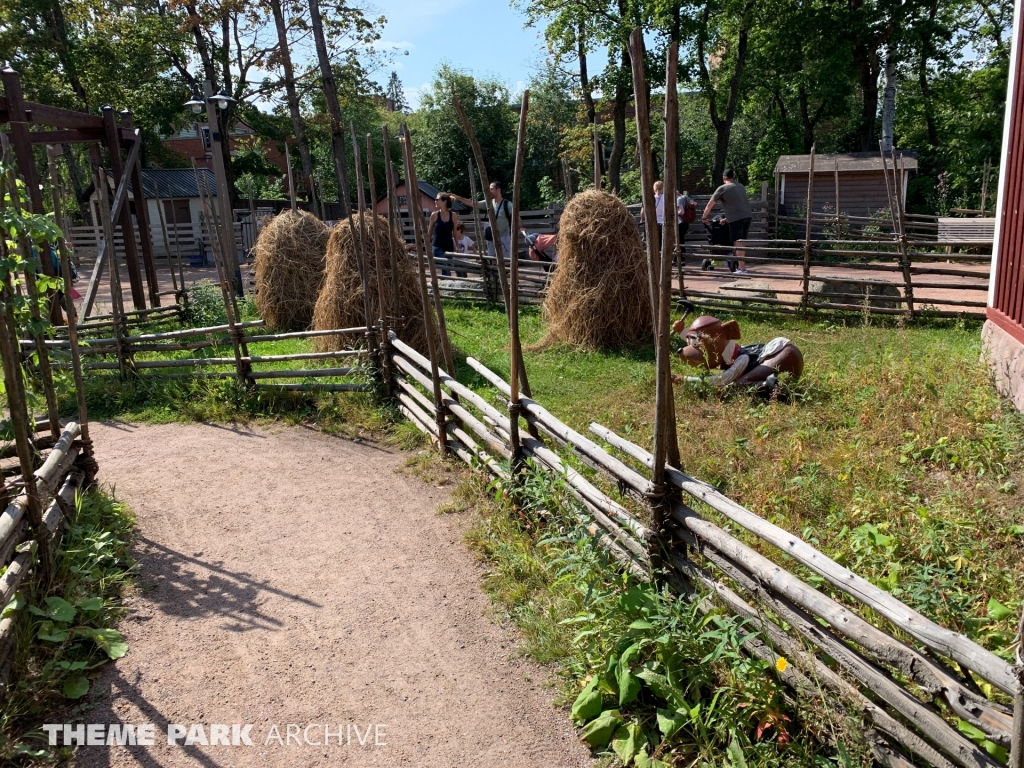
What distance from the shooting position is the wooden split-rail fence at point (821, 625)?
1.99 meters

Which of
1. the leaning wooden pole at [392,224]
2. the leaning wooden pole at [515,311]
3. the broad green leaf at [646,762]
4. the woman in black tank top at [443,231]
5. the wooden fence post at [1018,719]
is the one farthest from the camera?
the woman in black tank top at [443,231]

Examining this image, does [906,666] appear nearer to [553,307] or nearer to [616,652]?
[616,652]

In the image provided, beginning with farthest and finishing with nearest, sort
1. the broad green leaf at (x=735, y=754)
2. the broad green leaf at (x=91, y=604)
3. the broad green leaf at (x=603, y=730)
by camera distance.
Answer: the broad green leaf at (x=91, y=604)
the broad green leaf at (x=603, y=730)
the broad green leaf at (x=735, y=754)

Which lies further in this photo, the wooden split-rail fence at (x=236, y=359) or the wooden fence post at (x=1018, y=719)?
the wooden split-rail fence at (x=236, y=359)

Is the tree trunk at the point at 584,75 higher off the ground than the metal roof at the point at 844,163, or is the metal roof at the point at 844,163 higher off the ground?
the tree trunk at the point at 584,75

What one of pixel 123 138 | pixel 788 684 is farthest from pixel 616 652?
pixel 123 138

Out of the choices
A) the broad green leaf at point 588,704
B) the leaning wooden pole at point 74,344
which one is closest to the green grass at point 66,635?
the leaning wooden pole at point 74,344

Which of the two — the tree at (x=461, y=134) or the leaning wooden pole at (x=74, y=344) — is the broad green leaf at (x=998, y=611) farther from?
the tree at (x=461, y=134)

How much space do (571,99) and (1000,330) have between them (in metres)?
32.2

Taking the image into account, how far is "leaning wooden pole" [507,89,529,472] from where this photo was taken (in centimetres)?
391

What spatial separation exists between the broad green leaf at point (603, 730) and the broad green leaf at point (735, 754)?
443 millimetres

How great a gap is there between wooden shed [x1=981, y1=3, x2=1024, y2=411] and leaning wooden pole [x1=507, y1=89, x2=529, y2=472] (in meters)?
3.92

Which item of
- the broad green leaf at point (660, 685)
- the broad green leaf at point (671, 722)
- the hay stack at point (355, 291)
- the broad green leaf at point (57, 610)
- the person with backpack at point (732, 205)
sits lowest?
the broad green leaf at point (671, 722)

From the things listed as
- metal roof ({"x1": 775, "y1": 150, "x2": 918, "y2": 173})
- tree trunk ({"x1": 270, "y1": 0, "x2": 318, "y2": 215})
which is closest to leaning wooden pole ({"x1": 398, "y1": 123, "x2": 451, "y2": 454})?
tree trunk ({"x1": 270, "y1": 0, "x2": 318, "y2": 215})
